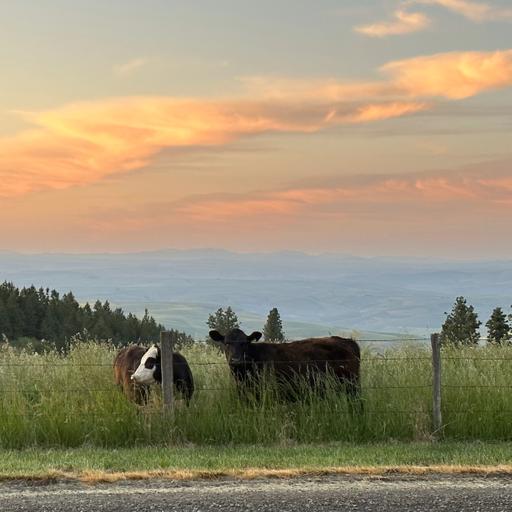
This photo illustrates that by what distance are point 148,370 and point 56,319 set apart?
63.2 m

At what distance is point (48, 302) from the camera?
77.8 meters

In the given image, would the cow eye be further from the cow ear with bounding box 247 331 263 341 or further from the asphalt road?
the asphalt road

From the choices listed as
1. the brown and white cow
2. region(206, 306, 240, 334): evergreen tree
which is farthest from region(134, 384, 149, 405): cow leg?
Answer: region(206, 306, 240, 334): evergreen tree

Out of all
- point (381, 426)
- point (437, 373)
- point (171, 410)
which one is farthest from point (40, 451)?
point (437, 373)

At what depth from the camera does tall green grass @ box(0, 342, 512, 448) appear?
44.1 ft

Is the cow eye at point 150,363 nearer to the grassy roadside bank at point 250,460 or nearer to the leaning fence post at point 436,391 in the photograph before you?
the grassy roadside bank at point 250,460

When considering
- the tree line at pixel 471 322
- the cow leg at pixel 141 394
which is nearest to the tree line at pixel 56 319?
the tree line at pixel 471 322

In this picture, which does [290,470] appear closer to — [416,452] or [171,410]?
[416,452]

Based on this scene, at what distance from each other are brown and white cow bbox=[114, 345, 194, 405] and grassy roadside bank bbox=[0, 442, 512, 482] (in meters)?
1.92

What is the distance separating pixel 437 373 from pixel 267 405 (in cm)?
325

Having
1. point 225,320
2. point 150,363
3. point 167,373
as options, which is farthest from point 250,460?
point 225,320

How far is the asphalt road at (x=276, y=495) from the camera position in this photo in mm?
8741

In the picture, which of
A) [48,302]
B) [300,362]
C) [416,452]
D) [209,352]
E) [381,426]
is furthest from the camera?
[48,302]

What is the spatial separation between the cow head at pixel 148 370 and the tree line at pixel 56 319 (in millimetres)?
53159
